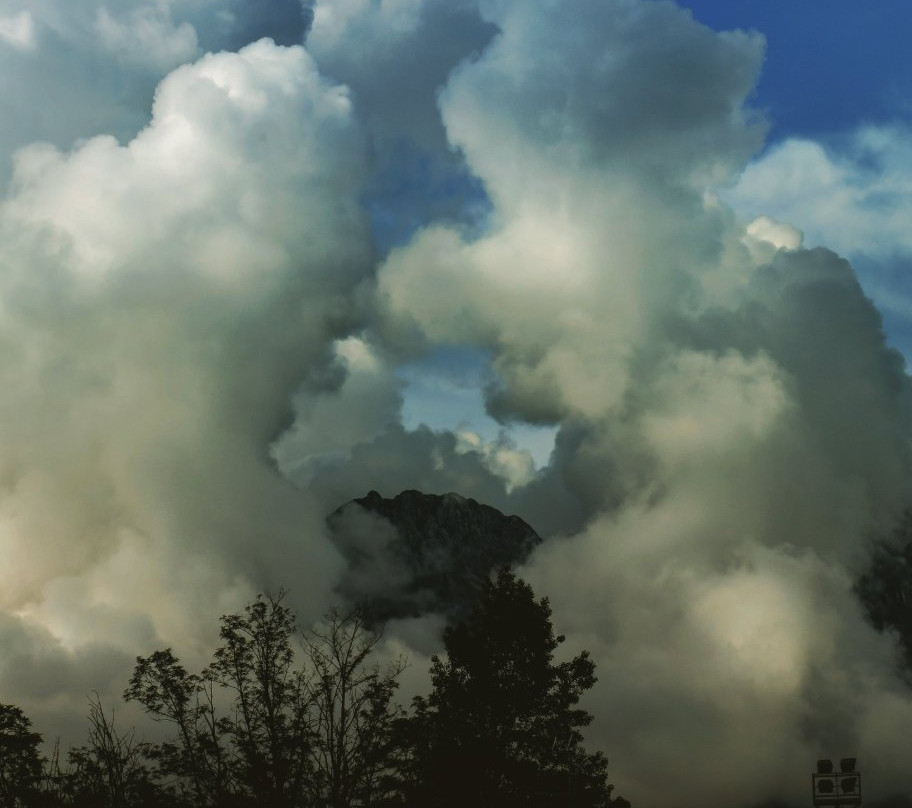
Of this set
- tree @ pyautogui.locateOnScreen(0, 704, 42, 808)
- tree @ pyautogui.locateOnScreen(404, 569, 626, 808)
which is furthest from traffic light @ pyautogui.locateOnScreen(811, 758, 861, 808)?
tree @ pyautogui.locateOnScreen(0, 704, 42, 808)

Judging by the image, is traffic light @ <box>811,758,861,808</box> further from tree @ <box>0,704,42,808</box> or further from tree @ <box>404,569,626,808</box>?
tree @ <box>0,704,42,808</box>

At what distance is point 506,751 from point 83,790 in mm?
22491

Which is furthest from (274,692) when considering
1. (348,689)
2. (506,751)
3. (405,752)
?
(506,751)

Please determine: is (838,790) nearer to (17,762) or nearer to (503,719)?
(503,719)

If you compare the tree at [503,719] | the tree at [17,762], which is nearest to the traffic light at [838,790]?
the tree at [503,719]

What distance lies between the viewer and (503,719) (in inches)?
2367

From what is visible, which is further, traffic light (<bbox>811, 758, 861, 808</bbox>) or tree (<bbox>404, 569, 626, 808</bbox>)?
tree (<bbox>404, 569, 626, 808</bbox>)

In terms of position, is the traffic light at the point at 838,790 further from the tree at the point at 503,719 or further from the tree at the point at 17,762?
the tree at the point at 17,762

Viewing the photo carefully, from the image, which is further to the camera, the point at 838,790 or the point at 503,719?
the point at 503,719

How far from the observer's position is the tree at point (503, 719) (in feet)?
185

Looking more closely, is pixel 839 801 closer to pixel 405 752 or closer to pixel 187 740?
pixel 405 752

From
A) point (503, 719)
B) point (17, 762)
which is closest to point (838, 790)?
point (503, 719)

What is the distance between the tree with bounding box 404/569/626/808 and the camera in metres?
56.5

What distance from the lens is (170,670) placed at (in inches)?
1874
